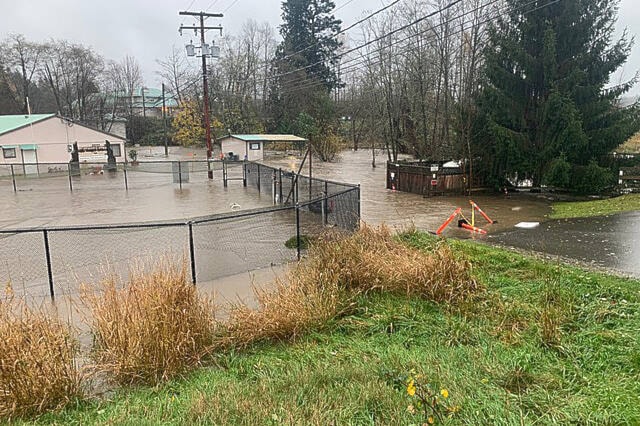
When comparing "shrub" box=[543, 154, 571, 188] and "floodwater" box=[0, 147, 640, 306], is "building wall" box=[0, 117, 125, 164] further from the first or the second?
"shrub" box=[543, 154, 571, 188]

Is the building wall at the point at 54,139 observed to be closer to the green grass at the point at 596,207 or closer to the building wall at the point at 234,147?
the building wall at the point at 234,147

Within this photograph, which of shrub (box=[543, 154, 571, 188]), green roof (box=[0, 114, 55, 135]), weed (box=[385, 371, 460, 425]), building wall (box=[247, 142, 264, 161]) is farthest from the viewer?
building wall (box=[247, 142, 264, 161])

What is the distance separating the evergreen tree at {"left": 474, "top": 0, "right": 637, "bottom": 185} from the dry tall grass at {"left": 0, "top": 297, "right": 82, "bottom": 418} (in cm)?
1867

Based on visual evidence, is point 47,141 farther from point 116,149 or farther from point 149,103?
point 149,103

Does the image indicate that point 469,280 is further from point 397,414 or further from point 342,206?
point 342,206

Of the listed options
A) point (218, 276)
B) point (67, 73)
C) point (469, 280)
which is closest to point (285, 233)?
point (218, 276)

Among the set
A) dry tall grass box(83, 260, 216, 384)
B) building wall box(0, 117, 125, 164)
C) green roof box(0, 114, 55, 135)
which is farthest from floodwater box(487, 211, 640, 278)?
green roof box(0, 114, 55, 135)

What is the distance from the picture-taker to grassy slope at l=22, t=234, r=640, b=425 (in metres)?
3.49

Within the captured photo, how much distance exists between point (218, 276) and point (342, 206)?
4452 millimetres

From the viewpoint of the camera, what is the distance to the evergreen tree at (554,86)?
718 inches

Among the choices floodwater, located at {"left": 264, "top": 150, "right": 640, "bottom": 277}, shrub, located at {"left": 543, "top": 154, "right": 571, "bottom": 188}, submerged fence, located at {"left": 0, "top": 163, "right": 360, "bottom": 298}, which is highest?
shrub, located at {"left": 543, "top": 154, "right": 571, "bottom": 188}

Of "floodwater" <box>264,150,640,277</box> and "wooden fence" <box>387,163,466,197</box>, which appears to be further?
"wooden fence" <box>387,163,466,197</box>

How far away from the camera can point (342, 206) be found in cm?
1152

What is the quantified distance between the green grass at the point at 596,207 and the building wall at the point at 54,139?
105 feet
